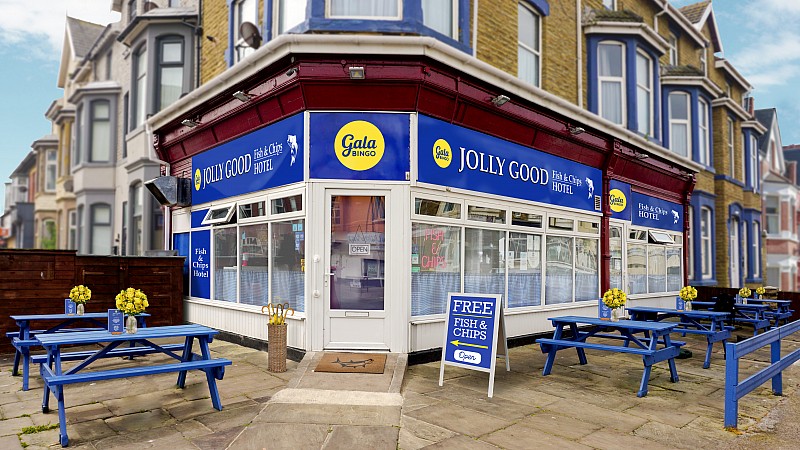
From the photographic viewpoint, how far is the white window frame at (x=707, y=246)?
66.4 feet

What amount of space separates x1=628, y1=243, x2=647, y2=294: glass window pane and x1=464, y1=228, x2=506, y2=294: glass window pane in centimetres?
599

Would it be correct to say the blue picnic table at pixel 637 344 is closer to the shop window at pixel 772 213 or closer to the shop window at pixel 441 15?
the shop window at pixel 441 15

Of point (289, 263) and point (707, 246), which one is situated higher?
point (707, 246)

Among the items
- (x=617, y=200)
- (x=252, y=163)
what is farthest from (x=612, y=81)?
(x=252, y=163)

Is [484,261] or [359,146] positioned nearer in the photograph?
[359,146]

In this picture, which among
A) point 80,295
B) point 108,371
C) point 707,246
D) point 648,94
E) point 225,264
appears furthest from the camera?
point 707,246

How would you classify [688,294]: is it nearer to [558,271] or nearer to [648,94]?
[558,271]

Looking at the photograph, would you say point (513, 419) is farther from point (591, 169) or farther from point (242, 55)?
point (242, 55)

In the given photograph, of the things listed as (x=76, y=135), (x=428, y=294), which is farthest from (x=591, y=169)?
(x=76, y=135)

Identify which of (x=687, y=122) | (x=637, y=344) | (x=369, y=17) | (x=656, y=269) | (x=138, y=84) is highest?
(x=138, y=84)

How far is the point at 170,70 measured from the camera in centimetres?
1656

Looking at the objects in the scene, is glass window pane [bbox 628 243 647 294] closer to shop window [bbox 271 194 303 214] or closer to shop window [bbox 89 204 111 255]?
shop window [bbox 271 194 303 214]

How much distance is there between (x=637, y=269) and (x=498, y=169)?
281 inches

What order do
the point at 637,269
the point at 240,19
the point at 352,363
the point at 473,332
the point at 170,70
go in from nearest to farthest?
1. the point at 473,332
2. the point at 352,363
3. the point at 240,19
4. the point at 637,269
5. the point at 170,70
